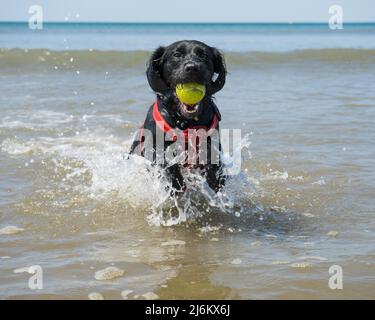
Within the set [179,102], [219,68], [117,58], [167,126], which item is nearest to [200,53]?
[219,68]

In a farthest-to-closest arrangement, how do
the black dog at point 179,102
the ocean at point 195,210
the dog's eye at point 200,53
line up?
the dog's eye at point 200,53 < the black dog at point 179,102 < the ocean at point 195,210

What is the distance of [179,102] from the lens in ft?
16.5

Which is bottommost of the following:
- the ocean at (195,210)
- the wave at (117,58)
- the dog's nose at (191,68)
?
the ocean at (195,210)

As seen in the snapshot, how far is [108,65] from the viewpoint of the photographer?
18797mm

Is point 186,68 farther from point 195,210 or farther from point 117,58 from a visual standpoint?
point 117,58

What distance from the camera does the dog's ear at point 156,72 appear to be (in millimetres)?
5262

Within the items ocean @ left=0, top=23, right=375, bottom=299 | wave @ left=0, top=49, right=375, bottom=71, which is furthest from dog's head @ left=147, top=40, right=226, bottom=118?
wave @ left=0, top=49, right=375, bottom=71

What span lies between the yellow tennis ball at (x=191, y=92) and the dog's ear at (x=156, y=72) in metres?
0.39

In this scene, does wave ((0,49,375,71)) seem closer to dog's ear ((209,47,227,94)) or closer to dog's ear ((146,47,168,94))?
dog's ear ((146,47,168,94))

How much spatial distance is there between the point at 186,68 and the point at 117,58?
15602mm

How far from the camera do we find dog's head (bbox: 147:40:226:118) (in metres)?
4.88

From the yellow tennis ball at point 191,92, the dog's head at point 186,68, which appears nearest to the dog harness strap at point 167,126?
the dog's head at point 186,68

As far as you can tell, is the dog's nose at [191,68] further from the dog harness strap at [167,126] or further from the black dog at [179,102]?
the dog harness strap at [167,126]

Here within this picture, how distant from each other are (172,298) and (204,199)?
1837mm
